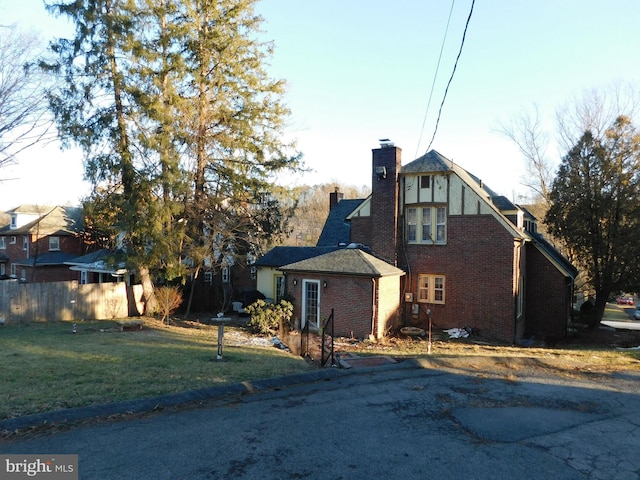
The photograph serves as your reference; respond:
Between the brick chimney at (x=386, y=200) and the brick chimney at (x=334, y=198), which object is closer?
the brick chimney at (x=386, y=200)

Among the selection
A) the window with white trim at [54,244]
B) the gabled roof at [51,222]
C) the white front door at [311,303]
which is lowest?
the white front door at [311,303]

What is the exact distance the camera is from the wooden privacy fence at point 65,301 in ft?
59.1

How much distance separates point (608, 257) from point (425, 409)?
2036 cm

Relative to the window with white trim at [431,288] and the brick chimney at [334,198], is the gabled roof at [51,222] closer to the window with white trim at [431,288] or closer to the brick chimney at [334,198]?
the brick chimney at [334,198]

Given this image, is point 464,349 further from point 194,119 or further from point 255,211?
point 194,119

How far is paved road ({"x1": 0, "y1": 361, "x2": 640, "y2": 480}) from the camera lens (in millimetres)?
4730

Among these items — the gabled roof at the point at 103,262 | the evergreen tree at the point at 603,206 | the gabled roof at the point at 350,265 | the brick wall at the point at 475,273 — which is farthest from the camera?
the evergreen tree at the point at 603,206

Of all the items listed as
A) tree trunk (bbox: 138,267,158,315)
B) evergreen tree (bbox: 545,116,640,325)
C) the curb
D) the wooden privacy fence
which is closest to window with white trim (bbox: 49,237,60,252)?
the wooden privacy fence

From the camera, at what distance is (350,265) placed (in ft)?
55.0

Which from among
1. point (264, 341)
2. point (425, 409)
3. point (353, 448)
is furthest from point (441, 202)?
point (353, 448)

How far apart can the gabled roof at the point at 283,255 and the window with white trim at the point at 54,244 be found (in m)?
21.9

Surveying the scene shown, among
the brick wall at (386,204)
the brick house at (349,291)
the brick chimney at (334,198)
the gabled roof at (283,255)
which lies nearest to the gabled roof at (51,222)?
the gabled roof at (283,255)

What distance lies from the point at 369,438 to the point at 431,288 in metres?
13.7

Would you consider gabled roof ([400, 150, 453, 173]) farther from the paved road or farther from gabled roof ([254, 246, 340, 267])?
the paved road
